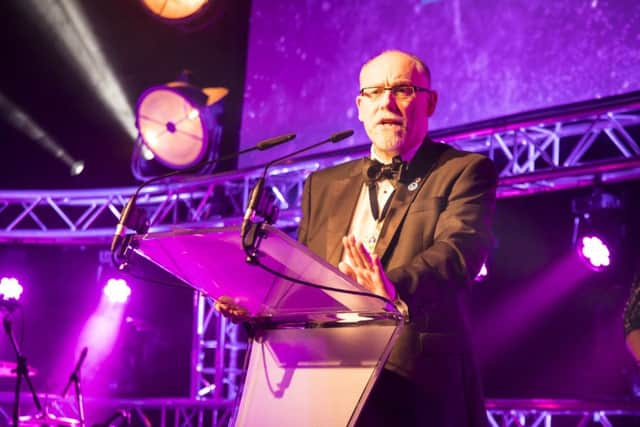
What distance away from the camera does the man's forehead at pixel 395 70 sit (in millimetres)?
2674

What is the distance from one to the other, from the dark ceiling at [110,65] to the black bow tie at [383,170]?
5725 mm

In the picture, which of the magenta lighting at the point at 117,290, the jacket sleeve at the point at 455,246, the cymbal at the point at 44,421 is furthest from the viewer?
the magenta lighting at the point at 117,290

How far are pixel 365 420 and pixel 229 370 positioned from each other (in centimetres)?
560

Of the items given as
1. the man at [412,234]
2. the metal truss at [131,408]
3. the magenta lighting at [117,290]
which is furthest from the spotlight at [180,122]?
the man at [412,234]

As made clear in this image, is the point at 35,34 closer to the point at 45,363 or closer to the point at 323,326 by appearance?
the point at 45,363

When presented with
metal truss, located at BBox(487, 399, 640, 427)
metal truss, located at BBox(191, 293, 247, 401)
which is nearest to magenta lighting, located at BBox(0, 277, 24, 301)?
metal truss, located at BBox(191, 293, 247, 401)

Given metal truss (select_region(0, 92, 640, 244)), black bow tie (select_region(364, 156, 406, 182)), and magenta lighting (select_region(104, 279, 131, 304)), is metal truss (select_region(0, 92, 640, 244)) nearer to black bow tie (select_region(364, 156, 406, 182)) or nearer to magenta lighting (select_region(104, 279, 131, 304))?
magenta lighting (select_region(104, 279, 131, 304))

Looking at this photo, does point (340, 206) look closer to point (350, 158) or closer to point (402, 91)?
point (402, 91)

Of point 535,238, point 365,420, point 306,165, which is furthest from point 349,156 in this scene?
point 365,420

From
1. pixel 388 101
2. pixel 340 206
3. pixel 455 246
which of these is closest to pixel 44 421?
pixel 340 206

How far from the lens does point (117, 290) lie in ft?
27.4

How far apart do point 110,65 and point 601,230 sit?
535cm

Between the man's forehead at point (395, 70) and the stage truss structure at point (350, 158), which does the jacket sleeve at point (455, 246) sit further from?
the stage truss structure at point (350, 158)

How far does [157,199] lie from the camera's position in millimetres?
8148
